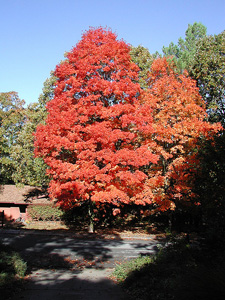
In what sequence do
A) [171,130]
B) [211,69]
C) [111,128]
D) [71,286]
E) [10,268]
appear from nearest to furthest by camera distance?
[71,286] < [10,268] < [111,128] < [171,130] < [211,69]

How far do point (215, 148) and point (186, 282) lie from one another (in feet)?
17.3

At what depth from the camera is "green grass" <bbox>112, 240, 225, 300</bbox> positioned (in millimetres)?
4722

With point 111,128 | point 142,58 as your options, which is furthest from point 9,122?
point 111,128

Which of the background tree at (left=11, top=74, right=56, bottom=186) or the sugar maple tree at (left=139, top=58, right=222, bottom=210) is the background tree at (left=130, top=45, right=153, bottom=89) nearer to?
the sugar maple tree at (left=139, top=58, right=222, bottom=210)

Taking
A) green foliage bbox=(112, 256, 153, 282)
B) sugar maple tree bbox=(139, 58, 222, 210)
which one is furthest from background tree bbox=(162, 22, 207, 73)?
green foliage bbox=(112, 256, 153, 282)

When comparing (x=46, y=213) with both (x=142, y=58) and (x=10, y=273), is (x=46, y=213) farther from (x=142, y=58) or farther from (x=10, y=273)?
(x=10, y=273)

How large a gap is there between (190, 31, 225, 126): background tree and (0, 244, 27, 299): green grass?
21.6 m

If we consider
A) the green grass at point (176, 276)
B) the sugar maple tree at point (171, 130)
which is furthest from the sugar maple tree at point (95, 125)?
the green grass at point (176, 276)

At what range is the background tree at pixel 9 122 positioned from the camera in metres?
36.9

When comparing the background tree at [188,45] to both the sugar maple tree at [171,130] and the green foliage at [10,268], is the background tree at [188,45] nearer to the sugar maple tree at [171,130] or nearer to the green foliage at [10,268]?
the sugar maple tree at [171,130]

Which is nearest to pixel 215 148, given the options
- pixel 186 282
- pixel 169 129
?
pixel 186 282

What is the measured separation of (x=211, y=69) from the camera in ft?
88.7

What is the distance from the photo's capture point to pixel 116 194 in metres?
17.8

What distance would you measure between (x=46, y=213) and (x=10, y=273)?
22.4 metres
